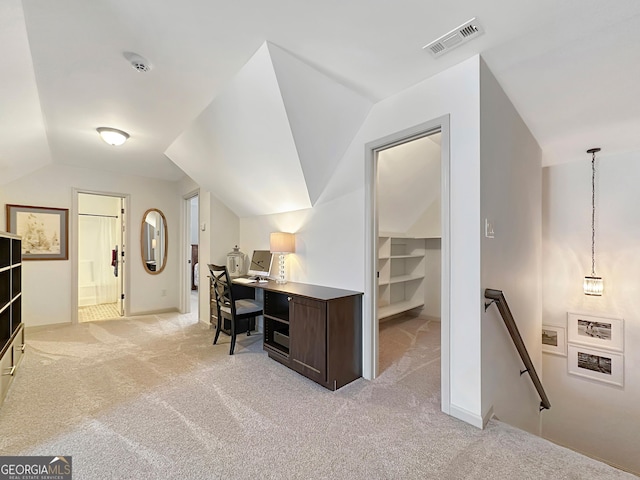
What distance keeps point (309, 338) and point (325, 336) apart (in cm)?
24

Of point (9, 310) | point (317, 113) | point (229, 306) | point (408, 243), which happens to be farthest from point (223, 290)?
point (408, 243)

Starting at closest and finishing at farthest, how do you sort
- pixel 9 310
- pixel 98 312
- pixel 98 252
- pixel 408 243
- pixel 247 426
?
pixel 247 426
pixel 9 310
pixel 408 243
pixel 98 312
pixel 98 252

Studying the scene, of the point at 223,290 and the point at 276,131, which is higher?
the point at 276,131

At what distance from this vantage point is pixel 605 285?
338 cm

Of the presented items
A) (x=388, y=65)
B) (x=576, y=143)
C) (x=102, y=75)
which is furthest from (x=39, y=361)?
(x=576, y=143)

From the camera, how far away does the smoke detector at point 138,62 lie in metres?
2.10

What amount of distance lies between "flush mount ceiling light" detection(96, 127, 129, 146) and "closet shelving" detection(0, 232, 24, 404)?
1.37 m

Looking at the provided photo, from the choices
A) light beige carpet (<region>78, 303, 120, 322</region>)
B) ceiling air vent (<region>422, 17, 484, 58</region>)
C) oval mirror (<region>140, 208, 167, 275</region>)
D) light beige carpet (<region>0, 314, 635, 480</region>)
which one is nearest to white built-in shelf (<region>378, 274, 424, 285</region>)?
light beige carpet (<region>0, 314, 635, 480</region>)

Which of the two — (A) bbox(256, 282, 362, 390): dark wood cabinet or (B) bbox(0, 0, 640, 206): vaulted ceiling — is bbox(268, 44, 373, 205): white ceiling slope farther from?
(A) bbox(256, 282, 362, 390): dark wood cabinet

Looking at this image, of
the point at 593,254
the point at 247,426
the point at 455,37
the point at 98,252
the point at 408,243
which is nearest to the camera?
the point at 455,37

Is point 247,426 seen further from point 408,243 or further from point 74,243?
point 74,243

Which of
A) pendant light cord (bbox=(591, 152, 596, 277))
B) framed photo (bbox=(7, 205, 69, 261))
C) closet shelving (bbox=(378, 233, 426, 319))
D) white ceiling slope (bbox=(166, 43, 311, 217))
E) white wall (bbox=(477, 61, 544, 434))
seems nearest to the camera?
white wall (bbox=(477, 61, 544, 434))

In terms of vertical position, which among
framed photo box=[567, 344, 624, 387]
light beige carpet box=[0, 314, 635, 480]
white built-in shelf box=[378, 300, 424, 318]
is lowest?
framed photo box=[567, 344, 624, 387]

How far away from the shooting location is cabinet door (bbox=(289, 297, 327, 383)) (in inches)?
102
